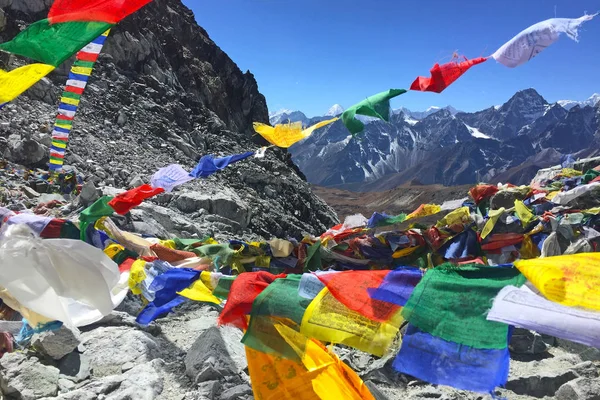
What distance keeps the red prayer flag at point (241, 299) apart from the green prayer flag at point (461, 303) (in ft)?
3.12

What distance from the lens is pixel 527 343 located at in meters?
3.87

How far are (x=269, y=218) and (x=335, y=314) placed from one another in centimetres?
1628

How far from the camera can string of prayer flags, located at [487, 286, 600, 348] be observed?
167 cm

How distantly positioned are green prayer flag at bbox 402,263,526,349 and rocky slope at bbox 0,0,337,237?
6.35 m

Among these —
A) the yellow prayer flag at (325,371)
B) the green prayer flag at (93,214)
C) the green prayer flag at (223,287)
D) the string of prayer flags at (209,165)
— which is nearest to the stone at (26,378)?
the green prayer flag at (223,287)

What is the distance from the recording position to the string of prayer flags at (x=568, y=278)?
180 cm

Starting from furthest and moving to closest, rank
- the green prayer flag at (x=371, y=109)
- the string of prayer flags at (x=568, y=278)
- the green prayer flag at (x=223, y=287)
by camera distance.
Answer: the green prayer flag at (x=371, y=109), the green prayer flag at (x=223, y=287), the string of prayer flags at (x=568, y=278)

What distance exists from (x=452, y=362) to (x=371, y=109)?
350 centimetres

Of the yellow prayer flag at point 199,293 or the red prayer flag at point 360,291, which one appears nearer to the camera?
the red prayer flag at point 360,291

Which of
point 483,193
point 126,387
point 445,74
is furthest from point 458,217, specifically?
point 126,387

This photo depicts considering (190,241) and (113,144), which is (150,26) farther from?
(190,241)

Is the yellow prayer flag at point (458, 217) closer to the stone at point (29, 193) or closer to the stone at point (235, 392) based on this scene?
the stone at point (235, 392)

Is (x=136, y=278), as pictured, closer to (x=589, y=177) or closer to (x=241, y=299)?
(x=241, y=299)

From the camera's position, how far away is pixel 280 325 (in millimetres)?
2514
